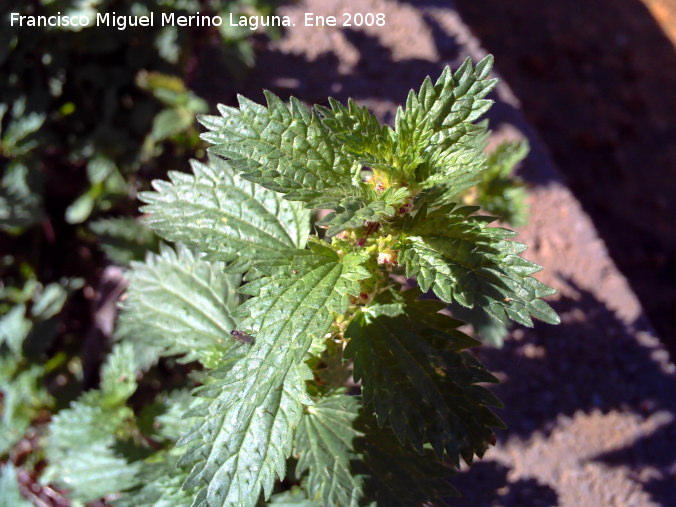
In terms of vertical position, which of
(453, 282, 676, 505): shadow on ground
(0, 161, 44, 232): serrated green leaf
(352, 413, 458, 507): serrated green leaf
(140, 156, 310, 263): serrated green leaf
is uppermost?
(0, 161, 44, 232): serrated green leaf

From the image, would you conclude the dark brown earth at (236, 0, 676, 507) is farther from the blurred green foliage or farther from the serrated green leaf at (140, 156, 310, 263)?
the serrated green leaf at (140, 156, 310, 263)

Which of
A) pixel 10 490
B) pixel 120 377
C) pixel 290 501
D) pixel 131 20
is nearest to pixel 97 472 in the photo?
pixel 120 377

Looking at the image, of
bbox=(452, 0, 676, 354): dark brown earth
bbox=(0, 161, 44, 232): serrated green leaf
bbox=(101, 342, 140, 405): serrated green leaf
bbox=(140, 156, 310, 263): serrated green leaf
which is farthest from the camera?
bbox=(452, 0, 676, 354): dark brown earth

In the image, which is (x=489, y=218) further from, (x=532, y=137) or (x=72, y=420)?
(x=532, y=137)

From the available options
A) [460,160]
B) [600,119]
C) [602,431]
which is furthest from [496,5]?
[460,160]

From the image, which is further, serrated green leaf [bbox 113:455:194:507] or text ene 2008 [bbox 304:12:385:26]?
text ene 2008 [bbox 304:12:385:26]

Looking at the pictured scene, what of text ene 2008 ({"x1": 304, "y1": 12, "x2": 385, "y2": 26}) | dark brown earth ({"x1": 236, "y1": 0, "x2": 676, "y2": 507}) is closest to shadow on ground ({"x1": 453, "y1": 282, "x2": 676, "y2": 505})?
dark brown earth ({"x1": 236, "y1": 0, "x2": 676, "y2": 507})
